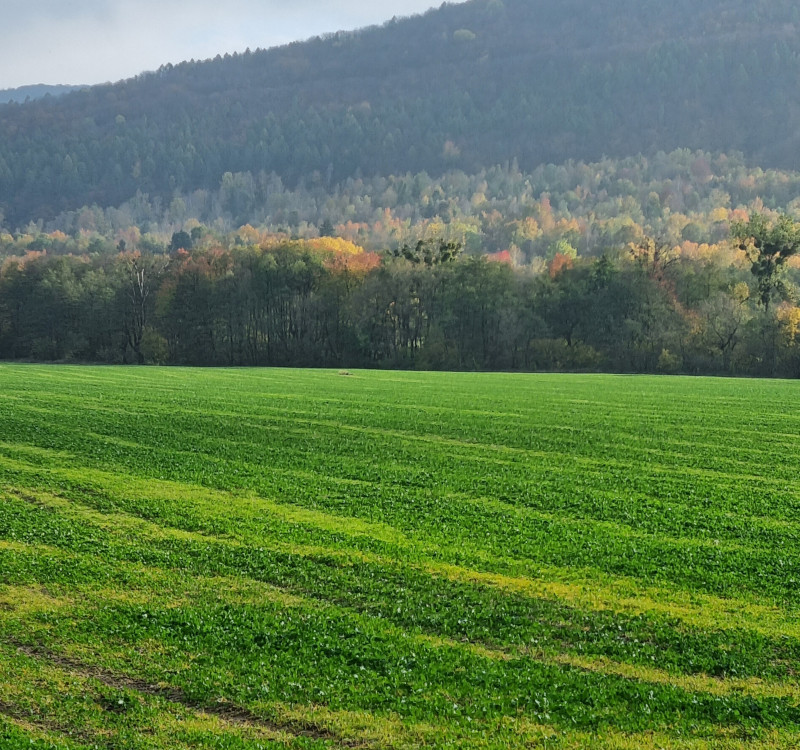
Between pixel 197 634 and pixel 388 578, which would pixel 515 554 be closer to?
pixel 388 578

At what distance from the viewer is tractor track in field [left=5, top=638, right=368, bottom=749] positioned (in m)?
10.4

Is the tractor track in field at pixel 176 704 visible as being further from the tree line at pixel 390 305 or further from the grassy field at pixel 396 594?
the tree line at pixel 390 305

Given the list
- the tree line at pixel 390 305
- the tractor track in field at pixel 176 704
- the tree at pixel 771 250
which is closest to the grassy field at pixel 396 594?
the tractor track in field at pixel 176 704

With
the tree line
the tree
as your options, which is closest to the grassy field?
the tree

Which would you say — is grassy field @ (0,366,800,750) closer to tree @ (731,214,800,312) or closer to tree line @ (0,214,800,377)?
tree @ (731,214,800,312)

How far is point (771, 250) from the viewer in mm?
100312

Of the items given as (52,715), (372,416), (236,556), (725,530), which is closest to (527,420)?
(372,416)

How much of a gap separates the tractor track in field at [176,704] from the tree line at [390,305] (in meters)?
95.8

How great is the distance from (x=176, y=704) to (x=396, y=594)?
203 inches

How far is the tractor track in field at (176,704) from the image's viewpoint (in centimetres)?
1035

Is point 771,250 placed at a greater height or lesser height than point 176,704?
greater

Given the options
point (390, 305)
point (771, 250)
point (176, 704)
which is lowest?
point (176, 704)


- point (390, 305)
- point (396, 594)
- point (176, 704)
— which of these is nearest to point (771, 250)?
point (390, 305)

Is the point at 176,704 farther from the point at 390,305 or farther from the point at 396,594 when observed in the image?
the point at 390,305
